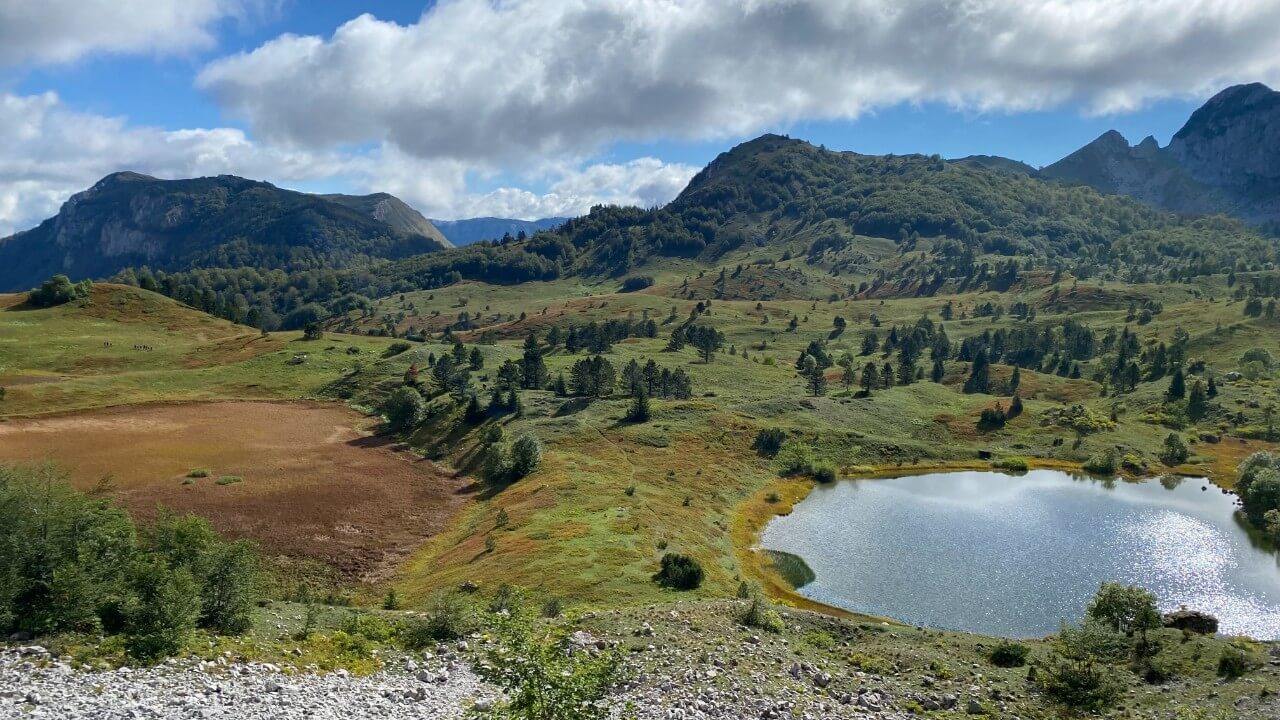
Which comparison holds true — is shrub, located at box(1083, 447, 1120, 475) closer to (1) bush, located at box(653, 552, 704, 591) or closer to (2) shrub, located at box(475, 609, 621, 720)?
(1) bush, located at box(653, 552, 704, 591)

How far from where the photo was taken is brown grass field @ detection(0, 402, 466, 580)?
78562 mm

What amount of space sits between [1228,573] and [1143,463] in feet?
198

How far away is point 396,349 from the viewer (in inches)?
7239

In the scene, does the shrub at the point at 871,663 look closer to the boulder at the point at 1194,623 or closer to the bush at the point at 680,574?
the bush at the point at 680,574

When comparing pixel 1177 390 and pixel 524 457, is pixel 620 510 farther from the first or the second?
pixel 1177 390

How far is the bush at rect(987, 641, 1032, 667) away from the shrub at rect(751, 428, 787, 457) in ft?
271

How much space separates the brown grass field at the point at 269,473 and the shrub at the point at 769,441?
53967 millimetres

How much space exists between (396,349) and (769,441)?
103612 mm

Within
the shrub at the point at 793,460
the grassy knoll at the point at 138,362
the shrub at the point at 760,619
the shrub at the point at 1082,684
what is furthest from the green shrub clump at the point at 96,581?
the grassy knoll at the point at 138,362

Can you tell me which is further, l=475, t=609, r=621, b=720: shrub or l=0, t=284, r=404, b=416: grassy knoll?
l=0, t=284, r=404, b=416: grassy knoll

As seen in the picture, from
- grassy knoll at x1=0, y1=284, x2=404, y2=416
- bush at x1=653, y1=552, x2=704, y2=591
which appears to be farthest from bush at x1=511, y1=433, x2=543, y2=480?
grassy knoll at x1=0, y1=284, x2=404, y2=416

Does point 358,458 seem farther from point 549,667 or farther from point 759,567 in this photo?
point 549,667

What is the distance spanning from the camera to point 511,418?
129250mm

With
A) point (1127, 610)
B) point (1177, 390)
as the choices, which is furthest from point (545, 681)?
point (1177, 390)
